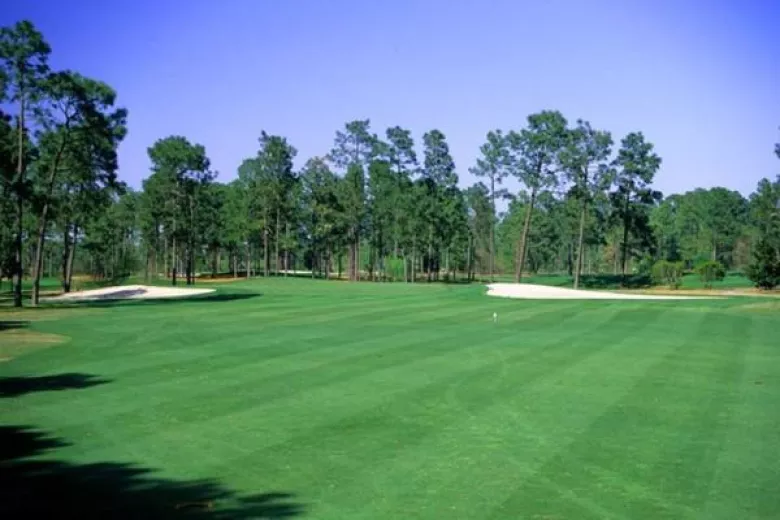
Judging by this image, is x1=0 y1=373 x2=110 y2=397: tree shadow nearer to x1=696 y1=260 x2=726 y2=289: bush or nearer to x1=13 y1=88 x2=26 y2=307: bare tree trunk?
x1=13 y1=88 x2=26 y2=307: bare tree trunk

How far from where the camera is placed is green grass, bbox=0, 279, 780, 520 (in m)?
7.61

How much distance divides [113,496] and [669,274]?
61.8 meters

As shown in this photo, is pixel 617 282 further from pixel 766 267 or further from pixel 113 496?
pixel 113 496

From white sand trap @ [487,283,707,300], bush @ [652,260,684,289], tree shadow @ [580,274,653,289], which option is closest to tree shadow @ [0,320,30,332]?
white sand trap @ [487,283,707,300]

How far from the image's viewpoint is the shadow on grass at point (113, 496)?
23.5ft

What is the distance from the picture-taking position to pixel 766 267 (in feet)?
153

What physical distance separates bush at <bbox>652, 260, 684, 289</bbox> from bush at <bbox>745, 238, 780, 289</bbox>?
35.4 feet

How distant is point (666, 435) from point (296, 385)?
24.3ft

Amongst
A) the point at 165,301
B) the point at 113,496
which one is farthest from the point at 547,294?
the point at 113,496

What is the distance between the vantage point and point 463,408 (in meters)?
11.9

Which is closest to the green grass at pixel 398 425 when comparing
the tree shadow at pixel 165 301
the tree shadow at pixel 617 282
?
the tree shadow at pixel 165 301

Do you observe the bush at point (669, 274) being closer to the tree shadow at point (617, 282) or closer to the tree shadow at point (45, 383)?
the tree shadow at point (617, 282)

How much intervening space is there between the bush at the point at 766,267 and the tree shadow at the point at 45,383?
4671 cm

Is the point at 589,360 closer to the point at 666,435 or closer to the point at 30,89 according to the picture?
the point at 666,435
